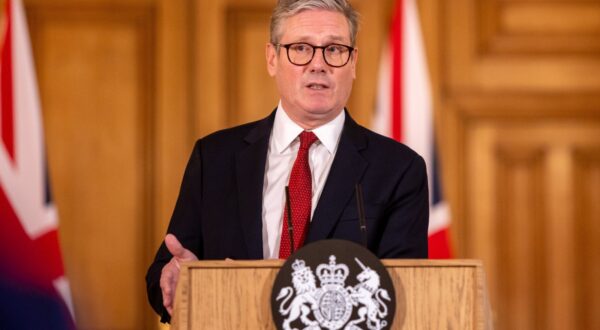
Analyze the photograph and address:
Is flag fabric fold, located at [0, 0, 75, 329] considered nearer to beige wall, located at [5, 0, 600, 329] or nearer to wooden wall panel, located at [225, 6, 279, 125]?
beige wall, located at [5, 0, 600, 329]

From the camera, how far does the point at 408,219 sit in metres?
2.21

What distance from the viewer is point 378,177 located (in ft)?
7.37

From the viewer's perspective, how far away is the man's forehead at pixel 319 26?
2.25m

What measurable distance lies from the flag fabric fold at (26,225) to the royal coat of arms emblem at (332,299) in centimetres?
247

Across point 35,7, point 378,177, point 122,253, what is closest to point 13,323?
point 122,253

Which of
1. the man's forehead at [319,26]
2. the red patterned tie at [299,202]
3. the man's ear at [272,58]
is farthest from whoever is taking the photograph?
the man's ear at [272,58]

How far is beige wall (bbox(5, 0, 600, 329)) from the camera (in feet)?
13.7

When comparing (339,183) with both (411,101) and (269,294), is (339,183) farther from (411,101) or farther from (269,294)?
(411,101)

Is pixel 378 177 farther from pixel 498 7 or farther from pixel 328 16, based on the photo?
pixel 498 7

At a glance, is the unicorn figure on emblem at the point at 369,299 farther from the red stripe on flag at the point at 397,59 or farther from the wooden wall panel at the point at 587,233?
the wooden wall panel at the point at 587,233

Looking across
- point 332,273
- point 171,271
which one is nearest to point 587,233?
point 171,271

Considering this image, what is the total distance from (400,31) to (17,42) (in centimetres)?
154

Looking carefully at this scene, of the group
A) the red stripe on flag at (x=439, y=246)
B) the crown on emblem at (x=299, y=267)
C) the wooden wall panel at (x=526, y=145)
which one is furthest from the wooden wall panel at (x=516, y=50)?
the crown on emblem at (x=299, y=267)

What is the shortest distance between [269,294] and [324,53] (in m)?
0.72
